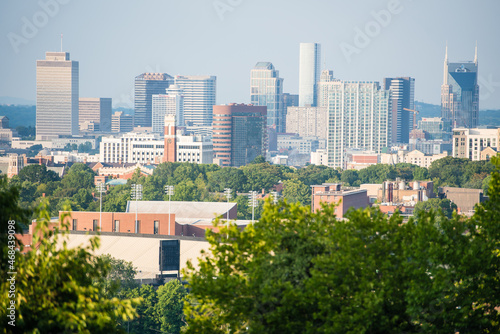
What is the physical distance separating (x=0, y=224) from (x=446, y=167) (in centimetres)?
15498

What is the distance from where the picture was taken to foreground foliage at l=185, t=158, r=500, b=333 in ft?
62.0

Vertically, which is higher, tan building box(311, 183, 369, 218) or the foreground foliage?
the foreground foliage

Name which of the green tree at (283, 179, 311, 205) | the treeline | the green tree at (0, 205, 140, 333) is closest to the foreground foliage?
the green tree at (0, 205, 140, 333)

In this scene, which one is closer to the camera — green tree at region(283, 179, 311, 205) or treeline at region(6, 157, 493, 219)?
treeline at region(6, 157, 493, 219)

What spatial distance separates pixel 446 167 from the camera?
165 metres

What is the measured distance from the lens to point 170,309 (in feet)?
164

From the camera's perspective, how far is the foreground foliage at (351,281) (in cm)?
1891

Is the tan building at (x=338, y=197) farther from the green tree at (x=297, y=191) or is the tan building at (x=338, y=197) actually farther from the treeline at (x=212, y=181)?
the green tree at (x=297, y=191)

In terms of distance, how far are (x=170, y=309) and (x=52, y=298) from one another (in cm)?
3496

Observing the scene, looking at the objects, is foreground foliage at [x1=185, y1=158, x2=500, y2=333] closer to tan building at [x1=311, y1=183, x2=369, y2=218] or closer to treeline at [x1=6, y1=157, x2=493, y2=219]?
tan building at [x1=311, y1=183, x2=369, y2=218]

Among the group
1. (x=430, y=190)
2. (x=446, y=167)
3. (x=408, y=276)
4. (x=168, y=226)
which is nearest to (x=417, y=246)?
(x=408, y=276)

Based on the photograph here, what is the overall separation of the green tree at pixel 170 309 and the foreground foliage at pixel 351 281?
29259mm

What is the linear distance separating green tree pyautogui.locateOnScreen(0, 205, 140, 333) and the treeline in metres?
94.6

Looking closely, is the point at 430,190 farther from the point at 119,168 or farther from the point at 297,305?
the point at 297,305
